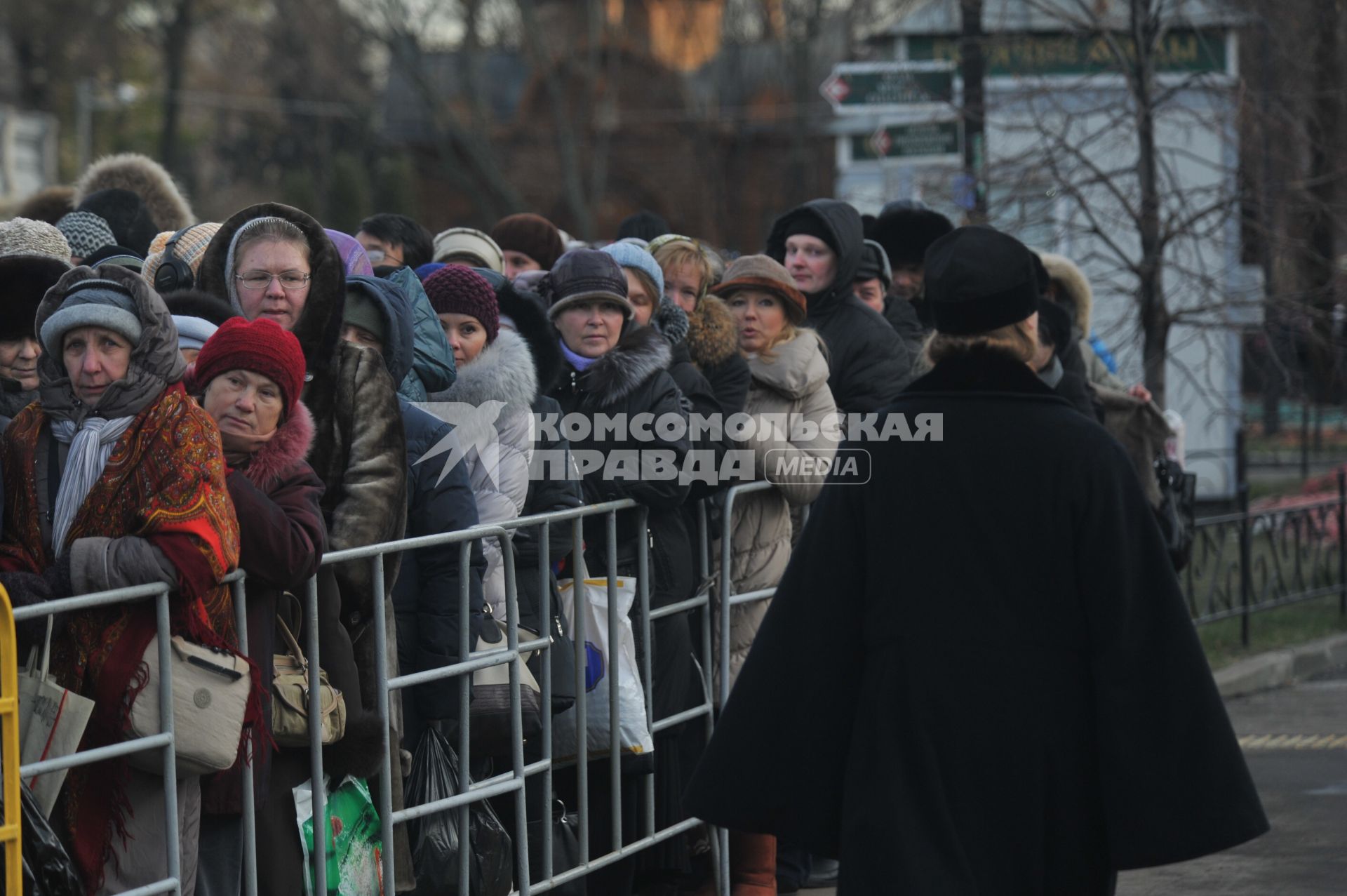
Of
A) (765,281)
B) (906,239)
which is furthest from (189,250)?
(906,239)

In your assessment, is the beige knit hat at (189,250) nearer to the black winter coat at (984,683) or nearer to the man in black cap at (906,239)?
the black winter coat at (984,683)

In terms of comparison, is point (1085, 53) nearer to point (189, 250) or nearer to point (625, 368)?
point (625, 368)

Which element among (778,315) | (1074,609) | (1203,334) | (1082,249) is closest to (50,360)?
(1074,609)

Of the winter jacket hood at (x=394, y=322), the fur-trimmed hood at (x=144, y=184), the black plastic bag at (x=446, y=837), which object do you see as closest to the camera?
the black plastic bag at (x=446, y=837)

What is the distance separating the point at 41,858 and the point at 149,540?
2.27 feet

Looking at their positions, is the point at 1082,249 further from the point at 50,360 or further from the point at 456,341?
the point at 50,360

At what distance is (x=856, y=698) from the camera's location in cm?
380

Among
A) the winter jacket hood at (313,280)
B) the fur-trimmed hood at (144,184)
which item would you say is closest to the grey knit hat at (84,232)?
the fur-trimmed hood at (144,184)

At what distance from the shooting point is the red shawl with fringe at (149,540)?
394 centimetres

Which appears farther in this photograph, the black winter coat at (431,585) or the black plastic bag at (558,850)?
the black plastic bag at (558,850)

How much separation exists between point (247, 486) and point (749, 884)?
251cm

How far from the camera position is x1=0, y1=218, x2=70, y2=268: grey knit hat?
229 inches

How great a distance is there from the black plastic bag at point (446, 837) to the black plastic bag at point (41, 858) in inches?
47.5

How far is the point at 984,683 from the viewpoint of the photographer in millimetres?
3648
